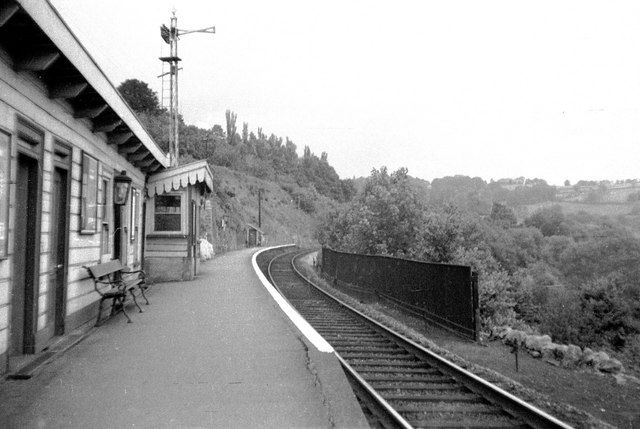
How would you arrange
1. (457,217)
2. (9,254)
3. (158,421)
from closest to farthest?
1. (158,421)
2. (9,254)
3. (457,217)

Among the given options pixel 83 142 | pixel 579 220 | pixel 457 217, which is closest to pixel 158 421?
pixel 83 142

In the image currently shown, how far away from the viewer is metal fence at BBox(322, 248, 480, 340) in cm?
1079

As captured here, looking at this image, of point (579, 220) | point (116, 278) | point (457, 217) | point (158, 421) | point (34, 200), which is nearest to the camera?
point (158, 421)

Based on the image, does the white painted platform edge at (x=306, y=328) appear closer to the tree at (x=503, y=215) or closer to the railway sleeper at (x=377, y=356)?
the railway sleeper at (x=377, y=356)

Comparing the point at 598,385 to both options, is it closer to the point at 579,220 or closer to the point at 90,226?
the point at 90,226

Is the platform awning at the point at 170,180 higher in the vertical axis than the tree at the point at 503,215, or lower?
lower

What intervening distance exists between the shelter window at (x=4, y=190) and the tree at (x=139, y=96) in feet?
245


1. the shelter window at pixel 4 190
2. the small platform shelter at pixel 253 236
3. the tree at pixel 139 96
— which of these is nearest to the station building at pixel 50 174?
the shelter window at pixel 4 190

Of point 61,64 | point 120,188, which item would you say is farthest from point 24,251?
point 120,188

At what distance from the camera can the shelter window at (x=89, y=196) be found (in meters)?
7.67

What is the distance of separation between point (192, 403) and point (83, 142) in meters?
4.69

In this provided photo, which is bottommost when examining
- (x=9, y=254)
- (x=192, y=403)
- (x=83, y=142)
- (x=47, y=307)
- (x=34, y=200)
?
(x=192, y=403)

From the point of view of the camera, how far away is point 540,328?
28328 millimetres

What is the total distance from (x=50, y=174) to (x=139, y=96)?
244 feet
